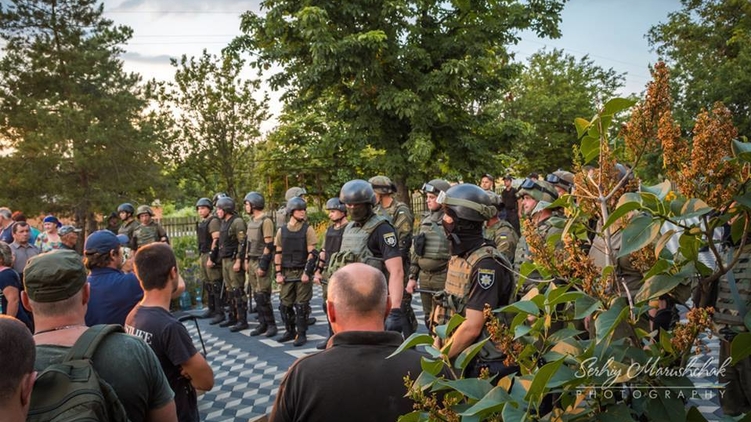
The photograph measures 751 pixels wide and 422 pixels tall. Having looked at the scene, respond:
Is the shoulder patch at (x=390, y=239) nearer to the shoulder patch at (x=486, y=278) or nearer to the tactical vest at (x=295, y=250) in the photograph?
the shoulder patch at (x=486, y=278)

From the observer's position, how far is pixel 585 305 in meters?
1.20

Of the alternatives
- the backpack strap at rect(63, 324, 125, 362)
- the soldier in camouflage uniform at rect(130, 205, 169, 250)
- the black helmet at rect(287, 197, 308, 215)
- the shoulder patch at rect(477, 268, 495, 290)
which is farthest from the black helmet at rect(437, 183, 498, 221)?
the soldier in camouflage uniform at rect(130, 205, 169, 250)

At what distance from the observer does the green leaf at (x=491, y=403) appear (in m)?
1.07

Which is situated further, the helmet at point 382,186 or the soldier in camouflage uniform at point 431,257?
the helmet at point 382,186

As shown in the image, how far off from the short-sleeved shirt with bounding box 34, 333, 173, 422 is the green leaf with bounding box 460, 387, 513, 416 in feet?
5.18

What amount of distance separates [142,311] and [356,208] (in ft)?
9.10

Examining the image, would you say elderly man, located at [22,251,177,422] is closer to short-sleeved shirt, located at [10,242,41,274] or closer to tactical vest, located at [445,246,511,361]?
tactical vest, located at [445,246,511,361]

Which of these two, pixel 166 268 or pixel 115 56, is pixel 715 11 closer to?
pixel 115 56

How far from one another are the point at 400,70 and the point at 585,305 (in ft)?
47.3

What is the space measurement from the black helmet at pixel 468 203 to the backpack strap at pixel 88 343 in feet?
6.92

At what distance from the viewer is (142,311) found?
2.93 metres

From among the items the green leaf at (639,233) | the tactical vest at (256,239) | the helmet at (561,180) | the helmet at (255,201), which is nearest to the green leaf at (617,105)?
the green leaf at (639,233)

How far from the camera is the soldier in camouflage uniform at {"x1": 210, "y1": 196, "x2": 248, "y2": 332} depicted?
8.67 m

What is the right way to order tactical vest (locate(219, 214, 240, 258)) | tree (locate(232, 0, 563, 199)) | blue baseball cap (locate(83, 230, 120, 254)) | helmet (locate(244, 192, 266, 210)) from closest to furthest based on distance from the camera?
blue baseball cap (locate(83, 230, 120, 254)) → helmet (locate(244, 192, 266, 210)) → tactical vest (locate(219, 214, 240, 258)) → tree (locate(232, 0, 563, 199))
